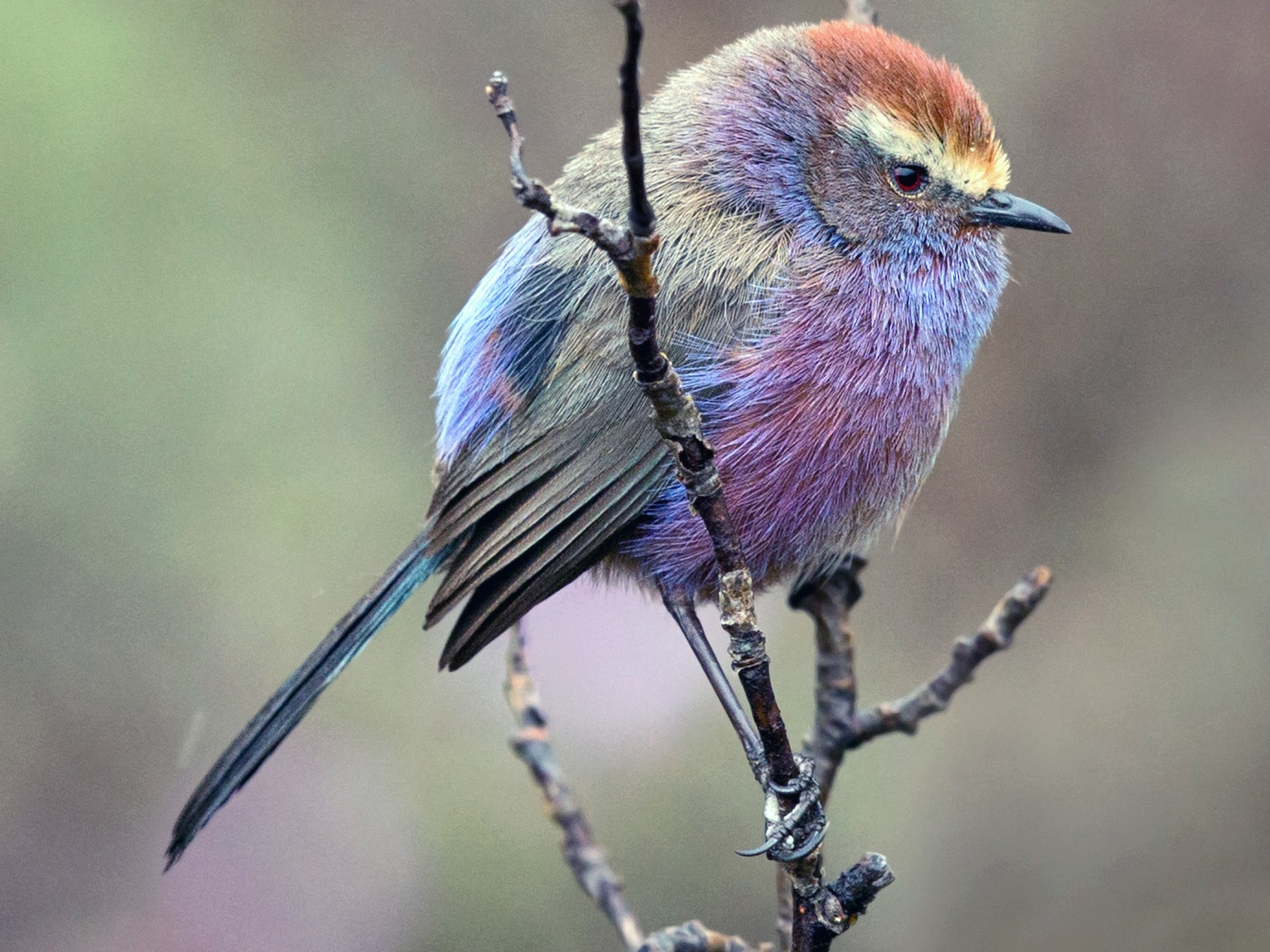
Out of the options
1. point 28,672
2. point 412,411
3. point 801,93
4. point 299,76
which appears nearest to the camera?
point 801,93

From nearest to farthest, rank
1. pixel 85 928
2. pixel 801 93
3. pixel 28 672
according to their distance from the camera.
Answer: pixel 801 93 < pixel 85 928 < pixel 28 672

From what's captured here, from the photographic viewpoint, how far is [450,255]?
6.07 m

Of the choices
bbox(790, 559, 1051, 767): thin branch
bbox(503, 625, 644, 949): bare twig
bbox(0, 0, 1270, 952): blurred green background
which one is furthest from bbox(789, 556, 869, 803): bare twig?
bbox(0, 0, 1270, 952): blurred green background

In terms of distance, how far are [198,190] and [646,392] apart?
4131 mm

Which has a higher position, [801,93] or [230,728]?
[801,93]

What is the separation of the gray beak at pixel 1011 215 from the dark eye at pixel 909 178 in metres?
0.16

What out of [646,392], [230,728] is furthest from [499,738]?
[646,392]

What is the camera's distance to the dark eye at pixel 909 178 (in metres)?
3.52

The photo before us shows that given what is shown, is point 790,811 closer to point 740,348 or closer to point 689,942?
point 689,942

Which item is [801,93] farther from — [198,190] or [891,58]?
[198,190]

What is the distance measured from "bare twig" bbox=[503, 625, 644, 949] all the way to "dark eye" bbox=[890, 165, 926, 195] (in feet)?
5.27

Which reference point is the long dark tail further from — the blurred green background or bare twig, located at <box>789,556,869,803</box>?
the blurred green background

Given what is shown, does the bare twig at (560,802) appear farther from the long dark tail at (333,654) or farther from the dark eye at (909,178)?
the dark eye at (909,178)

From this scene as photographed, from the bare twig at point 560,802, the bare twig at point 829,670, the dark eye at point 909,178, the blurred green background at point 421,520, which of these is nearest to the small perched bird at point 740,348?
the dark eye at point 909,178
